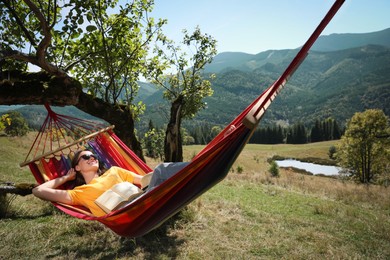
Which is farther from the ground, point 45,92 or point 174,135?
point 45,92

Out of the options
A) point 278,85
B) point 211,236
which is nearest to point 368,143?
point 211,236

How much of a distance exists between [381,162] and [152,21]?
74.0ft

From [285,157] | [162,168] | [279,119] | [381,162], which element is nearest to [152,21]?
[162,168]

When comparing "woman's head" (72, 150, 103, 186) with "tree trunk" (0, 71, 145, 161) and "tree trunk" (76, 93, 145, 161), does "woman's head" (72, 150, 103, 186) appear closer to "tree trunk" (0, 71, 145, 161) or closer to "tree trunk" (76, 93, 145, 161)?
"tree trunk" (0, 71, 145, 161)

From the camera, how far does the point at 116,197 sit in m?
2.53

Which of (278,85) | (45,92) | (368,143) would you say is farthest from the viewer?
(368,143)

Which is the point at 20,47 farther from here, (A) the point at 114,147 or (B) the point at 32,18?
(A) the point at 114,147

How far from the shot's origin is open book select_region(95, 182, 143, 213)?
250cm

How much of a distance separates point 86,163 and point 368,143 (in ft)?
75.8

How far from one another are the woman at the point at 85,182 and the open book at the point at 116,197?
0.40 ft

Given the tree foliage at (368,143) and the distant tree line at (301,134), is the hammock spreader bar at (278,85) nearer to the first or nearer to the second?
the tree foliage at (368,143)

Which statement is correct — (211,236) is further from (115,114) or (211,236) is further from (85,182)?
(115,114)

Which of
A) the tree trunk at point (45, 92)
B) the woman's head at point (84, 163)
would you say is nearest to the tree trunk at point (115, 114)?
the tree trunk at point (45, 92)

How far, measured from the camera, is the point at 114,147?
361cm
